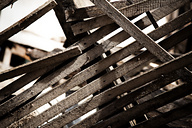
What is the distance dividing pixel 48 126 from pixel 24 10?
11.8ft

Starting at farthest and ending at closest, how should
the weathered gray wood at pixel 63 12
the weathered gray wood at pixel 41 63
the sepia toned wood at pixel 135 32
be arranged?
the weathered gray wood at pixel 63 12 < the weathered gray wood at pixel 41 63 < the sepia toned wood at pixel 135 32

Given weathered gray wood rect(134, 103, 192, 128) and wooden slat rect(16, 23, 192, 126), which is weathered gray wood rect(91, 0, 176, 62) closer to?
wooden slat rect(16, 23, 192, 126)

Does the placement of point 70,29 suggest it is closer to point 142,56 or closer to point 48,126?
point 142,56

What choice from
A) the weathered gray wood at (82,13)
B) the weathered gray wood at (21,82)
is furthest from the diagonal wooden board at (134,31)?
the weathered gray wood at (21,82)

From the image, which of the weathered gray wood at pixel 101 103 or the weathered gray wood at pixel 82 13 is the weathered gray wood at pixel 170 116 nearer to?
the weathered gray wood at pixel 101 103

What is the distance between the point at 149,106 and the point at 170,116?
0.71ft

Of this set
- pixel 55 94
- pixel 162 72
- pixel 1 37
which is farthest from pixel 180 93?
pixel 1 37

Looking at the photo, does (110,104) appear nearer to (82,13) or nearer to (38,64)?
(38,64)

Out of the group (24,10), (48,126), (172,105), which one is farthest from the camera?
(24,10)

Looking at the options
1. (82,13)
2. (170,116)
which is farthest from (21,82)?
(170,116)

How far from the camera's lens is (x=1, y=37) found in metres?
1.92

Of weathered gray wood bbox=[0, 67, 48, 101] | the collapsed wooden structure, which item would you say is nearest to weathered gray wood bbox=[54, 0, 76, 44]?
the collapsed wooden structure

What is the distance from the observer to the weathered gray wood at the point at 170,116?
1.76 m

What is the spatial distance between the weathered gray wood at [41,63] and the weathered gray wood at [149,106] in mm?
826
